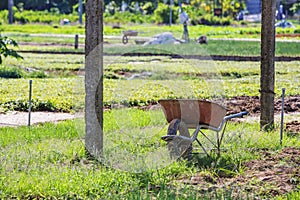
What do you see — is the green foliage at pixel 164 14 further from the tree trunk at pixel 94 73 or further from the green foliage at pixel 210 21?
the tree trunk at pixel 94 73

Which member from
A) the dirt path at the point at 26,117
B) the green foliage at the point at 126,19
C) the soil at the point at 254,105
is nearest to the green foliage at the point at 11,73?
the dirt path at the point at 26,117

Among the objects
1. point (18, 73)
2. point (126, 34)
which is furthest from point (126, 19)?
point (18, 73)

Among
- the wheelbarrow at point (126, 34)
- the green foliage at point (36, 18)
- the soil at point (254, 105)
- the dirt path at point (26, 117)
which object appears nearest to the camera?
the dirt path at point (26, 117)

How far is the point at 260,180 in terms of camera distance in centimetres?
737

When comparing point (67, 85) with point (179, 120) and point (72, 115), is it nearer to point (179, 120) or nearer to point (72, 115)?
point (72, 115)

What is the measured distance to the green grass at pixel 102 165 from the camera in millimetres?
6766

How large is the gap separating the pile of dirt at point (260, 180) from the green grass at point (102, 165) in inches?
5.4

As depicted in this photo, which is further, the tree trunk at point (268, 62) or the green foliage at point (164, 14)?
the green foliage at point (164, 14)

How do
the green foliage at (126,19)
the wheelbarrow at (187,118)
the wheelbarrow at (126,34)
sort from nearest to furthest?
the wheelbarrow at (187,118), the wheelbarrow at (126,34), the green foliage at (126,19)

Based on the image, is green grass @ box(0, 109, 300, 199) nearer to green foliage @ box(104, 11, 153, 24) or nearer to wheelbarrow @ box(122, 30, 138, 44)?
wheelbarrow @ box(122, 30, 138, 44)

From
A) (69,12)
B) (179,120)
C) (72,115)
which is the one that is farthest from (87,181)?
(69,12)

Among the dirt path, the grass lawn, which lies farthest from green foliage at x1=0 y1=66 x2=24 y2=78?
the dirt path

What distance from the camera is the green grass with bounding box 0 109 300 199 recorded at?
6766 mm

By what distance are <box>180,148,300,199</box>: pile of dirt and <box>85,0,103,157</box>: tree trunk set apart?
162 cm
